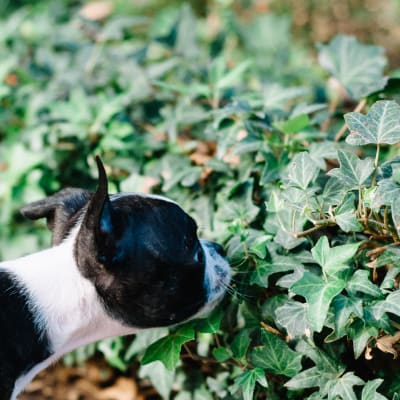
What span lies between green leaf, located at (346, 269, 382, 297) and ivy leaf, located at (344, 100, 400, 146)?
0.45m

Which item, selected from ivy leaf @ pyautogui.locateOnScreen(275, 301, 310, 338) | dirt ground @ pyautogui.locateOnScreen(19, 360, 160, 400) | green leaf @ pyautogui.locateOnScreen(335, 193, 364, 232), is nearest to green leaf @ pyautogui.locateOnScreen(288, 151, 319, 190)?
green leaf @ pyautogui.locateOnScreen(335, 193, 364, 232)

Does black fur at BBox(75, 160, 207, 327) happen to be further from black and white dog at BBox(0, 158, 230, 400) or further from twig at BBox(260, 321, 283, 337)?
twig at BBox(260, 321, 283, 337)

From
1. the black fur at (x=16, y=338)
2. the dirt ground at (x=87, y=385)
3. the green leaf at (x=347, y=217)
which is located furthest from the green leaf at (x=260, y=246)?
the dirt ground at (x=87, y=385)

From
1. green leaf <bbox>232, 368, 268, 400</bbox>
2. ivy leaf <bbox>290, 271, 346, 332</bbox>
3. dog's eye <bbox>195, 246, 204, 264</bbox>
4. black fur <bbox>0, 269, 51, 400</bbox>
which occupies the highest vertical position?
ivy leaf <bbox>290, 271, 346, 332</bbox>

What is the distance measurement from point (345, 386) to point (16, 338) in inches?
46.2

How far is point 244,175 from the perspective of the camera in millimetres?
3057

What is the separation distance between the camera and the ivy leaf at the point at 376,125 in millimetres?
2305

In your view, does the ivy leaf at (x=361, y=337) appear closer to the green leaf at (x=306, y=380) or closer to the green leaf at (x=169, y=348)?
the green leaf at (x=306, y=380)

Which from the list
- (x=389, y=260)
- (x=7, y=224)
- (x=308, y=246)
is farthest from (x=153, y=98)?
(x=389, y=260)

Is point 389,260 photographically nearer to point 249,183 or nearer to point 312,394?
point 312,394

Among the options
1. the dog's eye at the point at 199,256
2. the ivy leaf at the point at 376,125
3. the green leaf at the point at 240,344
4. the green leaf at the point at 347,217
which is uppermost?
the ivy leaf at the point at 376,125

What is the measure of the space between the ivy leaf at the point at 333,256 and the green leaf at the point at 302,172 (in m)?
0.23

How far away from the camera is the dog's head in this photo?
2.35m

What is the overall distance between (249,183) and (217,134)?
1.24 ft
